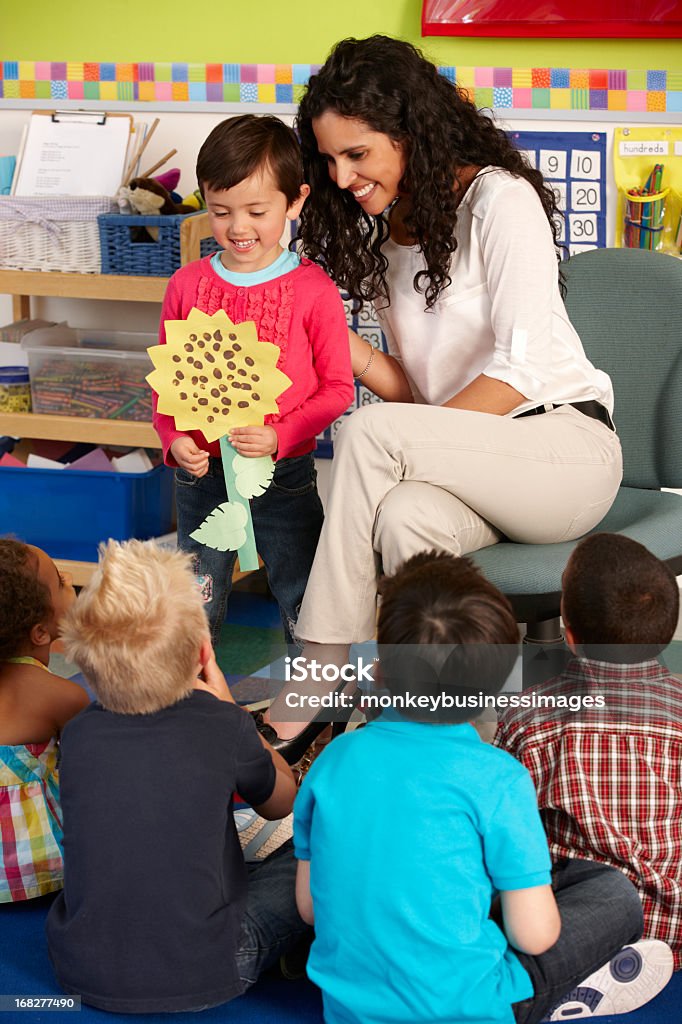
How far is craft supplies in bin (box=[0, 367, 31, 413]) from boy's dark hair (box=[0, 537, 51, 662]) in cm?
128

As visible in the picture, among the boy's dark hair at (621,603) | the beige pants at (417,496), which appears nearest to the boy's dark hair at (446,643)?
the boy's dark hair at (621,603)

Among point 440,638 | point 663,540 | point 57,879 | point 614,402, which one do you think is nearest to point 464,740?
point 440,638

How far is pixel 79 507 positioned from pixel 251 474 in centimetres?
122

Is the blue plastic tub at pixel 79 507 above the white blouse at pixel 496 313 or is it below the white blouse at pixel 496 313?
below

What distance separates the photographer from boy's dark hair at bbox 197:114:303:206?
1748 mm

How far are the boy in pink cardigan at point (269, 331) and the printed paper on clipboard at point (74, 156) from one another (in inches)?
40.2

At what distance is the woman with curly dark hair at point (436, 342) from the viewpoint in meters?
1.64

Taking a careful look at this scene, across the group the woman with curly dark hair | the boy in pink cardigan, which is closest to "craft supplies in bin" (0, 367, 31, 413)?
the boy in pink cardigan

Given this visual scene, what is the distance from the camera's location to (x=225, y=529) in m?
1.83

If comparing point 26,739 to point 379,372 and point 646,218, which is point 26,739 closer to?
point 379,372

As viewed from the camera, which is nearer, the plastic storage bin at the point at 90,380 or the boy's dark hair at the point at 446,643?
the boy's dark hair at the point at 446,643

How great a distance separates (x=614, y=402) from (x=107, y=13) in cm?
184

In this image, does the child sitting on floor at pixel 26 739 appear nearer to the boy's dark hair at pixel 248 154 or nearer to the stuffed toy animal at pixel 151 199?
the boy's dark hair at pixel 248 154

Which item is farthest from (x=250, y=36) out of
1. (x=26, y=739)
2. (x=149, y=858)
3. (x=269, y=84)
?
(x=149, y=858)
